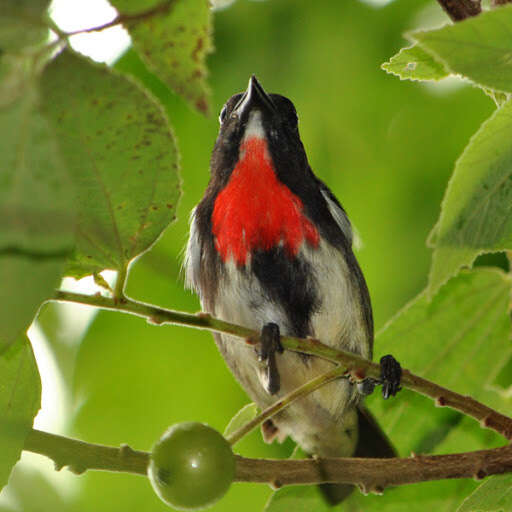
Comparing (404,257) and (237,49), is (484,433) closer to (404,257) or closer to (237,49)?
(404,257)

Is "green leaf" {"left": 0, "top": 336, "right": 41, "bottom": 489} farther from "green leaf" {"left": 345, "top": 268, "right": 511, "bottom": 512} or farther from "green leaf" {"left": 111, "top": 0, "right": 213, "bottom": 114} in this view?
"green leaf" {"left": 345, "top": 268, "right": 511, "bottom": 512}

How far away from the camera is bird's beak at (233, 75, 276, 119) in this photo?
86.4 inches

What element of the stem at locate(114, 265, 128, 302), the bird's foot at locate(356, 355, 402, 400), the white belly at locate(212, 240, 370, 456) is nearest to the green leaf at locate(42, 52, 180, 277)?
the stem at locate(114, 265, 128, 302)

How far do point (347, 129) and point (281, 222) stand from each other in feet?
2.20

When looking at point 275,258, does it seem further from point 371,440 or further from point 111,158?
point 111,158

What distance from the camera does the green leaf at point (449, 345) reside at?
1.93 meters

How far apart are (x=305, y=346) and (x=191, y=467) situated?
25 centimetres

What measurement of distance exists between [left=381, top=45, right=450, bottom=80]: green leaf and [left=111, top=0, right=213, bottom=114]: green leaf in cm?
61

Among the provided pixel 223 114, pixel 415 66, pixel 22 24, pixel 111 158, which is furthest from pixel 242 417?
pixel 22 24

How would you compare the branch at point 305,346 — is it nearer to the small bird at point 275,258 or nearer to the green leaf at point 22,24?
the green leaf at point 22,24

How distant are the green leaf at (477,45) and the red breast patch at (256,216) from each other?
1.14 m

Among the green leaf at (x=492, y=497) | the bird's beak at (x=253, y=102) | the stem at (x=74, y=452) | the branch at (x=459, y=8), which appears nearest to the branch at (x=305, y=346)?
the green leaf at (x=492, y=497)

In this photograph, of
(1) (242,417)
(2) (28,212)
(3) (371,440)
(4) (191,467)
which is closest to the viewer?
(2) (28,212)

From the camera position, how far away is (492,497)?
1341 mm
